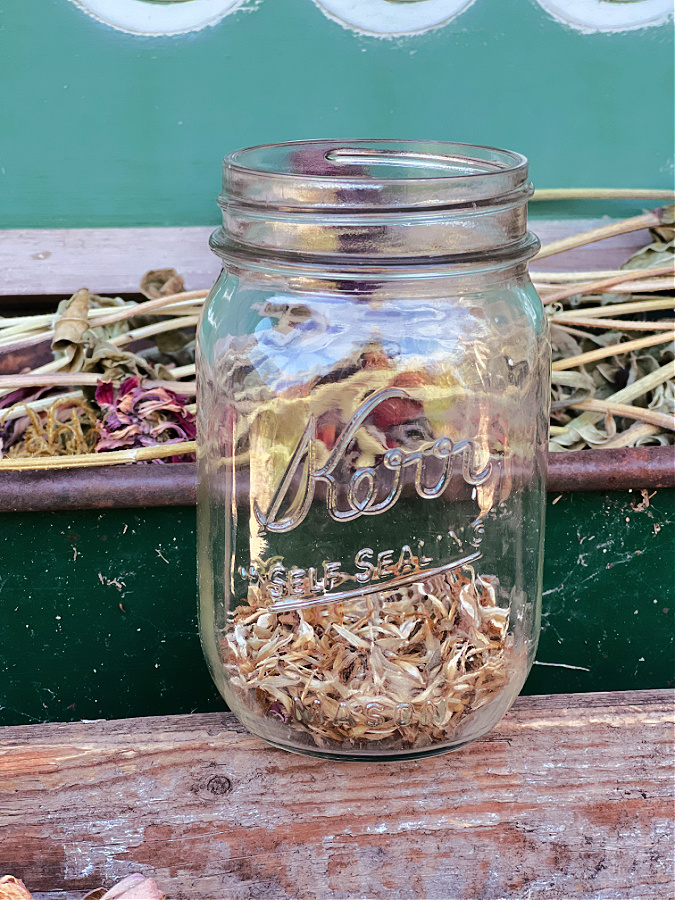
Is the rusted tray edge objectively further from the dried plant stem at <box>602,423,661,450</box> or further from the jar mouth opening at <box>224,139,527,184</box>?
the jar mouth opening at <box>224,139,527,184</box>

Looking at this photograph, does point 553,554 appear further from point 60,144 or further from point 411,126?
point 60,144

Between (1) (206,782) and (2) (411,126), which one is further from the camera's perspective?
(2) (411,126)

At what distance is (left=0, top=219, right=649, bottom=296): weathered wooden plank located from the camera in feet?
4.19

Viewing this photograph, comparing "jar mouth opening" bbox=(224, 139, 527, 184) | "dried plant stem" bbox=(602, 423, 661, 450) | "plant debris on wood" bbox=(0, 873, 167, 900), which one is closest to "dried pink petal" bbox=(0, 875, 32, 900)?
"plant debris on wood" bbox=(0, 873, 167, 900)

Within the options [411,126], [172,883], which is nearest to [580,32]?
[411,126]

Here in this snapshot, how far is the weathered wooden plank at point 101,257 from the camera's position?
1.28 meters

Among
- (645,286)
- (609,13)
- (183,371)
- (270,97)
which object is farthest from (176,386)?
(609,13)

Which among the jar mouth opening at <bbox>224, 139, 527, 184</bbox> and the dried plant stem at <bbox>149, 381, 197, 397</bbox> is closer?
the jar mouth opening at <bbox>224, 139, 527, 184</bbox>

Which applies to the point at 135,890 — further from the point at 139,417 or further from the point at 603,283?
the point at 603,283

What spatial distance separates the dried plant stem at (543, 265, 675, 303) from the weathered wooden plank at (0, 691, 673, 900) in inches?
24.5

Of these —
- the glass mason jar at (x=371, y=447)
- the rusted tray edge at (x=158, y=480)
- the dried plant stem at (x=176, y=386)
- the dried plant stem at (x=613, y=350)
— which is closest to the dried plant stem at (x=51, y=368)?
the dried plant stem at (x=176, y=386)

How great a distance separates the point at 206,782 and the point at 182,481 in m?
0.31

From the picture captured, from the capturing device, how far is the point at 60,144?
1.26 meters

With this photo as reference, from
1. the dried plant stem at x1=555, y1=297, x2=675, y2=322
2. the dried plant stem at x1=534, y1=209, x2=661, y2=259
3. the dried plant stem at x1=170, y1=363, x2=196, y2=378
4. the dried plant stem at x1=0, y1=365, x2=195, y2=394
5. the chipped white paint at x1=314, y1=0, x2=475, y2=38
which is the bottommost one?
the dried plant stem at x1=170, y1=363, x2=196, y2=378
